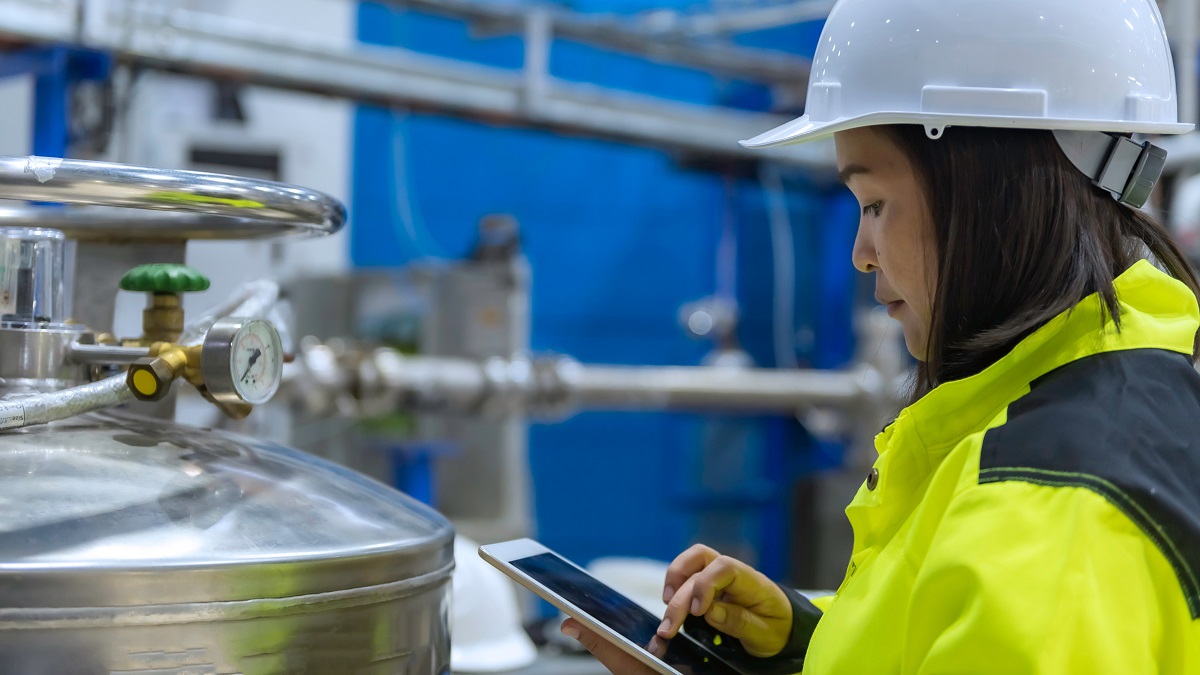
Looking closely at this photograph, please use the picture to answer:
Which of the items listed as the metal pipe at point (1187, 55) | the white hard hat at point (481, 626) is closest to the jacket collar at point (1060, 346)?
the white hard hat at point (481, 626)

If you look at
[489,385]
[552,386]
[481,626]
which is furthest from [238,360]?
[552,386]

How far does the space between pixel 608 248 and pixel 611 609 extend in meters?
3.08

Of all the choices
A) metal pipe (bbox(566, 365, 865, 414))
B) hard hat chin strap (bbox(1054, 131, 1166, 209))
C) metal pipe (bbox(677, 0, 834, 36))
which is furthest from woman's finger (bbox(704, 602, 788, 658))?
metal pipe (bbox(677, 0, 834, 36))

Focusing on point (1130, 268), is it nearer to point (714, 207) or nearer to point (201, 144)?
point (201, 144)

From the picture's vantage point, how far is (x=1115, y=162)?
66 cm

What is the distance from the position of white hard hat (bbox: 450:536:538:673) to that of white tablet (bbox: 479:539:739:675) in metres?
0.56

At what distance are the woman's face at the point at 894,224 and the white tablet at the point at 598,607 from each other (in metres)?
0.24

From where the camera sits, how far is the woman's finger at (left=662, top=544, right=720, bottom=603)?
0.82 m

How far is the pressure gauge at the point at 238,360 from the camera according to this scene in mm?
678

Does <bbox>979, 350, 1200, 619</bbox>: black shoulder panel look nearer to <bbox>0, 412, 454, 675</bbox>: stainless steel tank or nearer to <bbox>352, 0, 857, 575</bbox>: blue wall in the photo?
<bbox>0, 412, 454, 675</bbox>: stainless steel tank

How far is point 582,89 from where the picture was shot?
2.35 metres

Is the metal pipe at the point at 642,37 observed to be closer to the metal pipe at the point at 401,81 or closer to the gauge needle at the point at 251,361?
the metal pipe at the point at 401,81

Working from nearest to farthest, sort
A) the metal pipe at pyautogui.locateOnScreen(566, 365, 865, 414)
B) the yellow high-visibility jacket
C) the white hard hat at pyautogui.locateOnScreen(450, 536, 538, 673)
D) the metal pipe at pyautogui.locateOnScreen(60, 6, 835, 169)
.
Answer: the yellow high-visibility jacket
the white hard hat at pyautogui.locateOnScreen(450, 536, 538, 673)
the metal pipe at pyautogui.locateOnScreen(60, 6, 835, 169)
the metal pipe at pyautogui.locateOnScreen(566, 365, 865, 414)

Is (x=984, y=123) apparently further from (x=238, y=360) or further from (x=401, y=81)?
(x=401, y=81)
